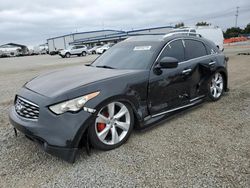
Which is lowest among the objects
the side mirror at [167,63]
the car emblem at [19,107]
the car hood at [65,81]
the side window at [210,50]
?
the car emblem at [19,107]

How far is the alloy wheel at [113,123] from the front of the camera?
3.22m

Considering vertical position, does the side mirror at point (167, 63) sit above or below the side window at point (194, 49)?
below

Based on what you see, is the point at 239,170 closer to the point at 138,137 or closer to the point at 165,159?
the point at 165,159

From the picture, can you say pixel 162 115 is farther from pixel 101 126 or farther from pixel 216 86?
pixel 216 86

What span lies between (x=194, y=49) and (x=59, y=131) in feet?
10.5

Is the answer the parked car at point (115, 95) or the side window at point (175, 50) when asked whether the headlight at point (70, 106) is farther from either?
the side window at point (175, 50)

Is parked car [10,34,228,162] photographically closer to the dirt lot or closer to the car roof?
the car roof

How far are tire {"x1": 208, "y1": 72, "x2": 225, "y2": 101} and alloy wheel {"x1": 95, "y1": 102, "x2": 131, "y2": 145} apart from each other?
2.48 m

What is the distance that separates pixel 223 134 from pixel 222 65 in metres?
2.26

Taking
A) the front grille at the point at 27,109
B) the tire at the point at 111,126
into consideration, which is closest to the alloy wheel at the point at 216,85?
the tire at the point at 111,126

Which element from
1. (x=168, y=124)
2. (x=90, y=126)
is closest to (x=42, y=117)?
(x=90, y=126)

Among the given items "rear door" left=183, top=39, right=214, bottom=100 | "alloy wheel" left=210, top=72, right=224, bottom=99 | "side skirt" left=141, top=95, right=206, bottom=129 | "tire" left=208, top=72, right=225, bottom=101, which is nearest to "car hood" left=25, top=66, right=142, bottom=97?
"side skirt" left=141, top=95, right=206, bottom=129

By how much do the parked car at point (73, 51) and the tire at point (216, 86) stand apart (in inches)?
1082

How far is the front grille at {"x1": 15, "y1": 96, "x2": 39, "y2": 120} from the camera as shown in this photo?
300 cm
